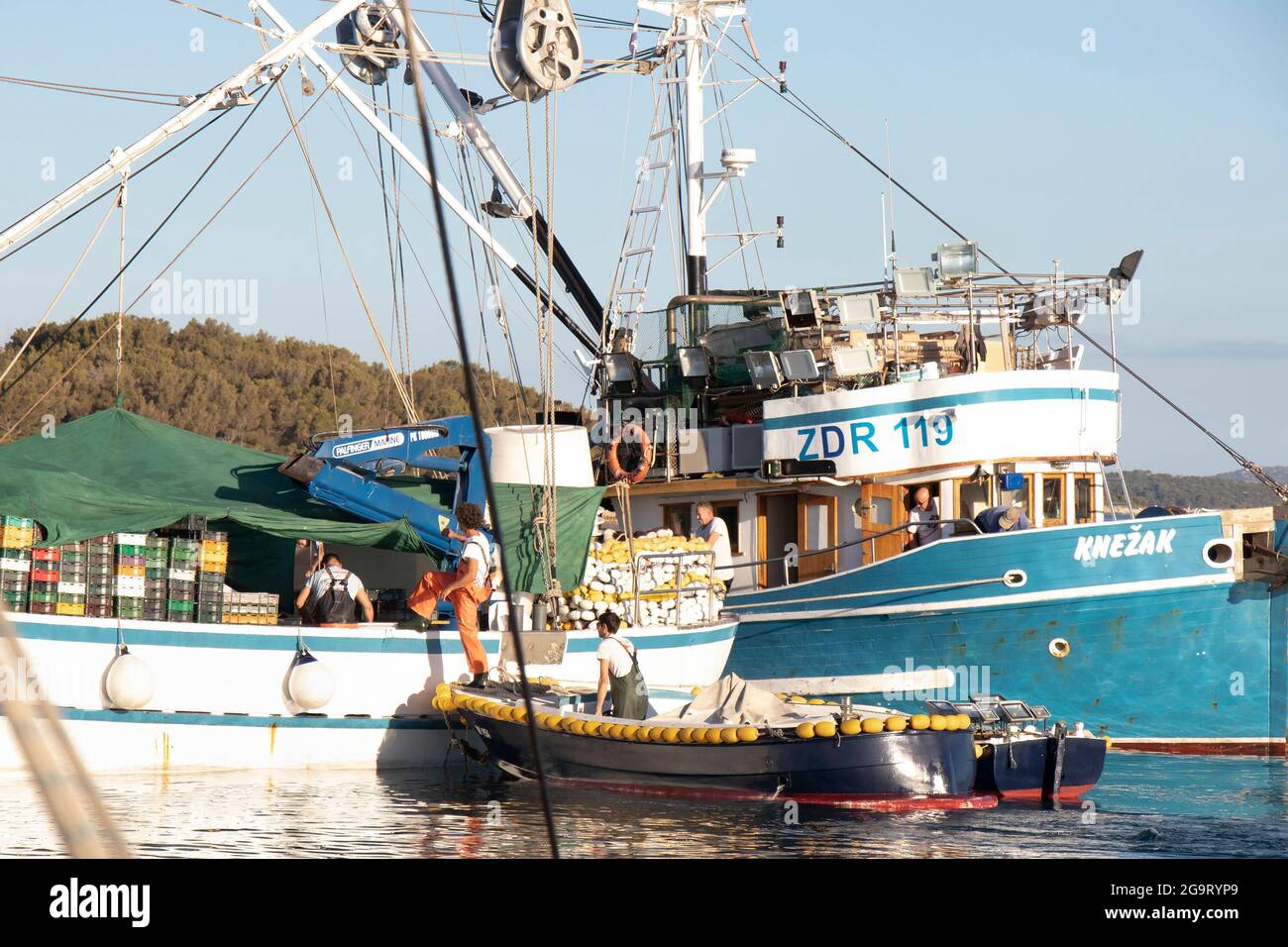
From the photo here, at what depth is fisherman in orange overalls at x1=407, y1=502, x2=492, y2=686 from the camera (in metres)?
15.3

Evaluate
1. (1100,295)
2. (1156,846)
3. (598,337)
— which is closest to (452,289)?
(1156,846)

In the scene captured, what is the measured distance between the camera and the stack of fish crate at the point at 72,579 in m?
14.1

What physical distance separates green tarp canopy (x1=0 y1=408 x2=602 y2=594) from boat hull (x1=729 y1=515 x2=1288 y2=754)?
13.2ft

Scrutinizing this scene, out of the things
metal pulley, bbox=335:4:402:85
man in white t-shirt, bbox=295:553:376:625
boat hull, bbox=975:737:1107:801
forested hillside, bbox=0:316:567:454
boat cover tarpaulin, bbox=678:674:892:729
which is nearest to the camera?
boat hull, bbox=975:737:1107:801

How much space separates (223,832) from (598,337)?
504 inches

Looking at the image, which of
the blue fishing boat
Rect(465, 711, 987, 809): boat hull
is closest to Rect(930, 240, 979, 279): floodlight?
the blue fishing boat

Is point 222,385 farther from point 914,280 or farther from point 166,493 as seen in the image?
point 914,280

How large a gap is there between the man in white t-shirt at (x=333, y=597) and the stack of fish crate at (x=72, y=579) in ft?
7.67

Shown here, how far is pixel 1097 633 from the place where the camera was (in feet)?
56.9

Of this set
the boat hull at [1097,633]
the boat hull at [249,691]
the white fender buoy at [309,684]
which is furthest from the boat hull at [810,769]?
the boat hull at [1097,633]

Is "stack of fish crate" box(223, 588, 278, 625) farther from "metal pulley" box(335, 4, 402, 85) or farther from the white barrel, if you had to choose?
"metal pulley" box(335, 4, 402, 85)

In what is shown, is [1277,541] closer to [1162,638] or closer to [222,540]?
[1162,638]

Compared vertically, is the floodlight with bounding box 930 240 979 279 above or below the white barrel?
above
